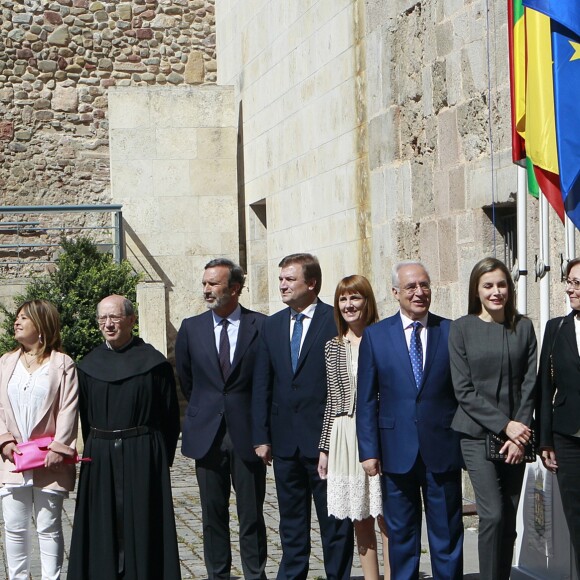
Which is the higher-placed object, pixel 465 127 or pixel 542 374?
pixel 465 127

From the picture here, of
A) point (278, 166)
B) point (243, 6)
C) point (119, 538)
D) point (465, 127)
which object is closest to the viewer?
point (119, 538)

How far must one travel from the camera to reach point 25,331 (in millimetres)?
6309

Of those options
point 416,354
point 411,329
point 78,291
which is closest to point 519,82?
point 411,329

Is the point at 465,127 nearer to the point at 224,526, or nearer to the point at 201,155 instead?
the point at 224,526

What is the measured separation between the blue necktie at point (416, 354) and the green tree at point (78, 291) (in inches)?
307

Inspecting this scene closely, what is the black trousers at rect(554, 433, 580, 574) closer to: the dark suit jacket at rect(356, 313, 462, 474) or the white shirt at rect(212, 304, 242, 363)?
the dark suit jacket at rect(356, 313, 462, 474)

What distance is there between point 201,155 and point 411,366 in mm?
9551

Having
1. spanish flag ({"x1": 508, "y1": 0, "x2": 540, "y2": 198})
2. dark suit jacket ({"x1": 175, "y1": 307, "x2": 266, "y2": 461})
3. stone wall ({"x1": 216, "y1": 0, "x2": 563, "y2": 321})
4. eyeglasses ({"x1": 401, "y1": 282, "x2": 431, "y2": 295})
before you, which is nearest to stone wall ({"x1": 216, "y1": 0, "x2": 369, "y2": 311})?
stone wall ({"x1": 216, "y1": 0, "x2": 563, "y2": 321})

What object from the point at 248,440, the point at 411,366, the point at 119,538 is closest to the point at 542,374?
the point at 411,366

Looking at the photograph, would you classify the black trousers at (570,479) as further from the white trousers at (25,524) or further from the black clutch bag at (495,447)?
the white trousers at (25,524)

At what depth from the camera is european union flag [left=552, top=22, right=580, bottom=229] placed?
611cm

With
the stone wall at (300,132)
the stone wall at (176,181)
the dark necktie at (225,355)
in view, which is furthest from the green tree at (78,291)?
the dark necktie at (225,355)

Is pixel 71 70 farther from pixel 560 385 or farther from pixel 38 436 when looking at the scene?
pixel 560 385

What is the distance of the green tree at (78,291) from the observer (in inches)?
530
